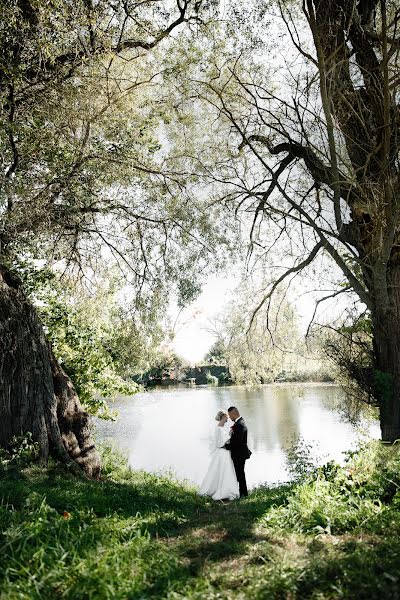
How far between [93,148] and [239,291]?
212 inches

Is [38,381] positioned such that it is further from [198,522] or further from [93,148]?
[93,148]

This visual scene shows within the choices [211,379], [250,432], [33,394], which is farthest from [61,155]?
[211,379]

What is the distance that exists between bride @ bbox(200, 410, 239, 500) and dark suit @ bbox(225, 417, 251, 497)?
0.09 m

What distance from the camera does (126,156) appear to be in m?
9.46

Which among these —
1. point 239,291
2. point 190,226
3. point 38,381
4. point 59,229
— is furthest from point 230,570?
point 239,291

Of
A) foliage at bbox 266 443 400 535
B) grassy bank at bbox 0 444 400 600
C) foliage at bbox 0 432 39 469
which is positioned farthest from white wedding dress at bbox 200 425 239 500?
foliage at bbox 0 432 39 469

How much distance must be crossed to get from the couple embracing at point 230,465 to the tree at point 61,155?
222cm

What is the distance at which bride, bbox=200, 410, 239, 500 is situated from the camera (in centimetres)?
898

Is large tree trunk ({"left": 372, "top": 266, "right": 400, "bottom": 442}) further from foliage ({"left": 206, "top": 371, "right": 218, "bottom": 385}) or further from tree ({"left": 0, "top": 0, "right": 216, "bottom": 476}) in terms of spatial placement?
foliage ({"left": 206, "top": 371, "right": 218, "bottom": 385})

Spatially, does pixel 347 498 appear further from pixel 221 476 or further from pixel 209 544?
pixel 221 476

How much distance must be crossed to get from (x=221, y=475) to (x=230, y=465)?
0.81ft

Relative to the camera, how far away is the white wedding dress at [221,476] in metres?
8.98

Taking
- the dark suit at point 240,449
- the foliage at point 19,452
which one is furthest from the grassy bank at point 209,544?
the dark suit at point 240,449

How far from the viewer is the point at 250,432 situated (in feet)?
76.0
